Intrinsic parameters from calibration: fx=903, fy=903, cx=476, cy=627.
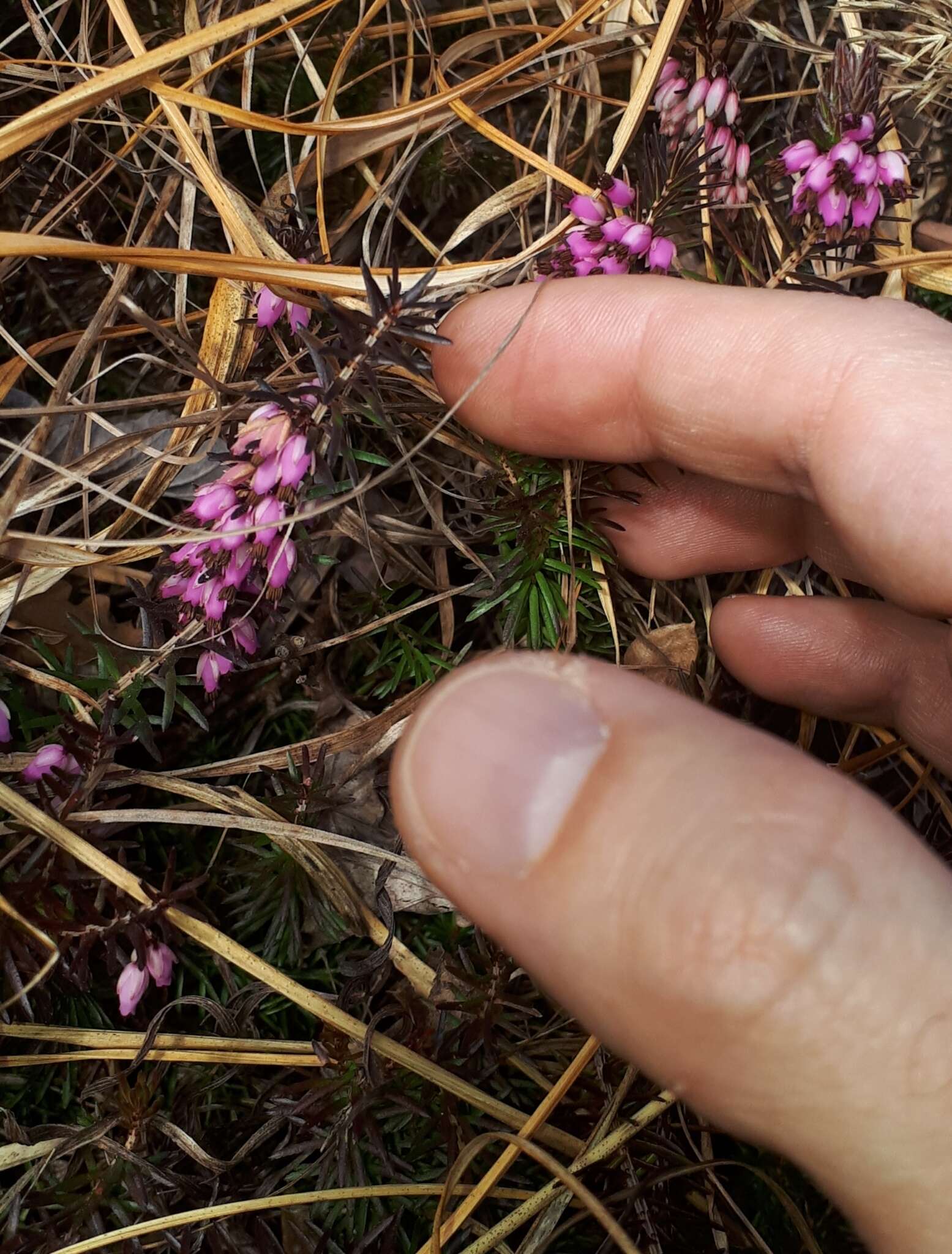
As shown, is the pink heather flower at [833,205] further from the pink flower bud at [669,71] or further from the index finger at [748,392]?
the pink flower bud at [669,71]

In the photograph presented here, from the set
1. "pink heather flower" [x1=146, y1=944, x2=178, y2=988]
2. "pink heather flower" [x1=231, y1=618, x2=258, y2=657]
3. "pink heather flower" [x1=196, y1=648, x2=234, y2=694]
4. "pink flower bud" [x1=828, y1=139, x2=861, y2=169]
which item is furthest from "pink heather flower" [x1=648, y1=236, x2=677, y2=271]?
"pink heather flower" [x1=146, y1=944, x2=178, y2=988]

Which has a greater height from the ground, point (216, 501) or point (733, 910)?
point (216, 501)

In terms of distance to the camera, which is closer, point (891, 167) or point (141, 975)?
point (141, 975)

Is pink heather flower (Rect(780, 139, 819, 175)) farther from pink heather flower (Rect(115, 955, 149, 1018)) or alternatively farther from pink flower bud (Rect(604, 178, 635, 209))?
pink heather flower (Rect(115, 955, 149, 1018))

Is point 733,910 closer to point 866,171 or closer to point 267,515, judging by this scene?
point 267,515

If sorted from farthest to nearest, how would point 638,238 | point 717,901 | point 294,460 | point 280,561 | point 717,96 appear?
point 717,96, point 638,238, point 280,561, point 294,460, point 717,901

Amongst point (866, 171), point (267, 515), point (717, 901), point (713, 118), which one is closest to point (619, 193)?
point (713, 118)

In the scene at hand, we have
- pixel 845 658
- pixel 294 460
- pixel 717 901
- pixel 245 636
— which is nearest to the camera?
pixel 717 901
